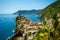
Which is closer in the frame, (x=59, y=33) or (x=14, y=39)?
(x=59, y=33)

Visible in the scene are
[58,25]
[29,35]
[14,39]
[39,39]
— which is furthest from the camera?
[14,39]

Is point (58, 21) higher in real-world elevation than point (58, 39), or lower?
higher

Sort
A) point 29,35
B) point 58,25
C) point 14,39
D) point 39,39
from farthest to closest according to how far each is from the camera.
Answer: point 14,39 < point 29,35 < point 39,39 < point 58,25

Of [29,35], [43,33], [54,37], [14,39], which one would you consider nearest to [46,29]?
[43,33]

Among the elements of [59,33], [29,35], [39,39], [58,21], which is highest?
[58,21]

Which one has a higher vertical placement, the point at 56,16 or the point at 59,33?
the point at 56,16

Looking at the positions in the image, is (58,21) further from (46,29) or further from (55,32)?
(46,29)

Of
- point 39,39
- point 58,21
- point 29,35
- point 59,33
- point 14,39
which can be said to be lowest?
point 14,39

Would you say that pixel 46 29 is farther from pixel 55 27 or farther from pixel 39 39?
pixel 55 27

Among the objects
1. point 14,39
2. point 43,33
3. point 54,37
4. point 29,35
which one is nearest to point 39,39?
point 43,33
